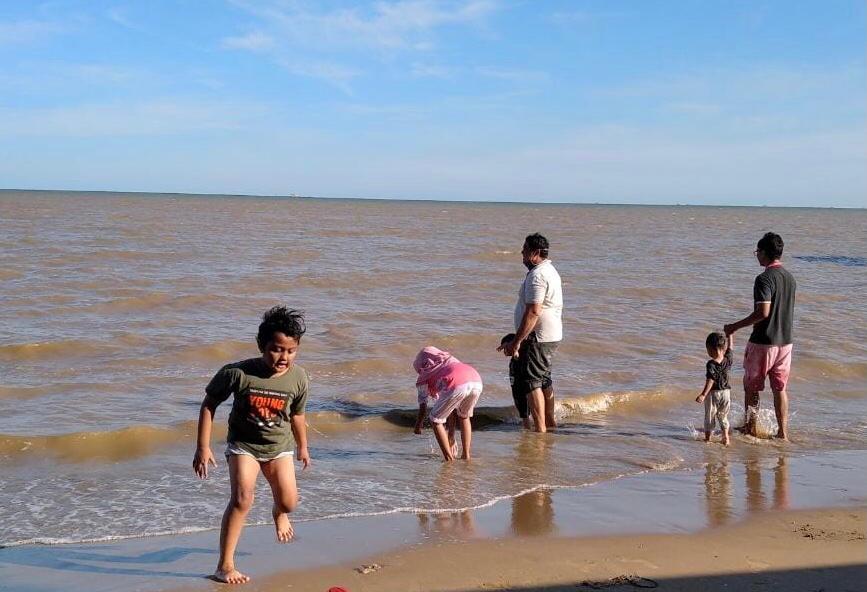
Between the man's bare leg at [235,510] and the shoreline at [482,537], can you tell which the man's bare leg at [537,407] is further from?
the man's bare leg at [235,510]

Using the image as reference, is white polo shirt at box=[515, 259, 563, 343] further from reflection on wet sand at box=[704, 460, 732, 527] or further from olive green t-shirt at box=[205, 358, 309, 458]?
olive green t-shirt at box=[205, 358, 309, 458]

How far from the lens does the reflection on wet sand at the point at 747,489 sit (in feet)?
18.8

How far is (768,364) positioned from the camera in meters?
7.61

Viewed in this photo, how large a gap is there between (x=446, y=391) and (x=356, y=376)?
386 centimetres

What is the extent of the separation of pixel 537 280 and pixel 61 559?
3.98m

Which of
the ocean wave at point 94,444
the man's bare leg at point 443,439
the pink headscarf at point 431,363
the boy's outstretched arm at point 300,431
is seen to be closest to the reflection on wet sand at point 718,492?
the man's bare leg at point 443,439

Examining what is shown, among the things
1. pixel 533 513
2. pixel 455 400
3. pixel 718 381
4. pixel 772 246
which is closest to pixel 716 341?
pixel 718 381

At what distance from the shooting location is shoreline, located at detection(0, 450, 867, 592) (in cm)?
451

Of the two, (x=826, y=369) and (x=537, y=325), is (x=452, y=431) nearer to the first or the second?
(x=537, y=325)

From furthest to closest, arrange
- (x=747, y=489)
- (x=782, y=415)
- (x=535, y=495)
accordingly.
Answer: (x=782, y=415), (x=747, y=489), (x=535, y=495)

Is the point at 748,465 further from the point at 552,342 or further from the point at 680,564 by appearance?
the point at 680,564

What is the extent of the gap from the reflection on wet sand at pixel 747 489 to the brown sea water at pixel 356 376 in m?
0.07

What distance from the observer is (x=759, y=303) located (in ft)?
24.3

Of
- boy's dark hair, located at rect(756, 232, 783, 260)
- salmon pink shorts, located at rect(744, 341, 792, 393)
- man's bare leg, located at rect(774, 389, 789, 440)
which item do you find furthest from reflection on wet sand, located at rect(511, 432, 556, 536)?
boy's dark hair, located at rect(756, 232, 783, 260)
